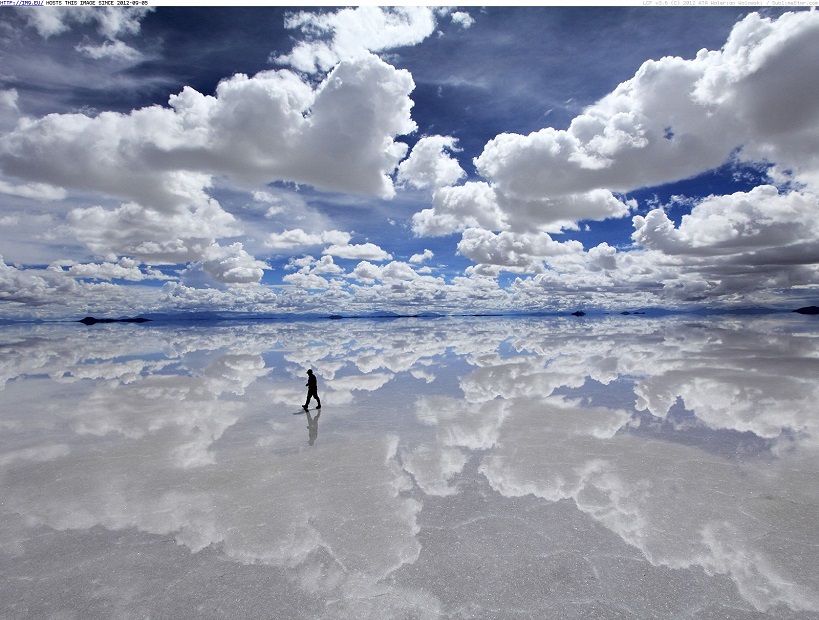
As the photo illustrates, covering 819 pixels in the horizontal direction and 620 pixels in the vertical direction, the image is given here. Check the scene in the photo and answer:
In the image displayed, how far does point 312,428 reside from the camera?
45.1 feet

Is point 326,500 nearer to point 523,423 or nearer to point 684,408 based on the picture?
point 523,423

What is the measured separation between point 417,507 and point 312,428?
6527mm

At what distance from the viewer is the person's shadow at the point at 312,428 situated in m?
12.5

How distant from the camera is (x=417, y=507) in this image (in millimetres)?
8148

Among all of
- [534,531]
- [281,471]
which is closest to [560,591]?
[534,531]

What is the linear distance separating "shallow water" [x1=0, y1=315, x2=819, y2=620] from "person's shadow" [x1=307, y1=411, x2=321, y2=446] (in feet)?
0.41

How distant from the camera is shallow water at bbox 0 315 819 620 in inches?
227

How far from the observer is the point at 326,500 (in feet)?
27.9

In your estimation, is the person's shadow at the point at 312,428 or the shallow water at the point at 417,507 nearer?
the shallow water at the point at 417,507

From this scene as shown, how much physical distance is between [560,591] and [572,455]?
5.41 metres

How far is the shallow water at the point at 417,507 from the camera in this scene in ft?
18.9

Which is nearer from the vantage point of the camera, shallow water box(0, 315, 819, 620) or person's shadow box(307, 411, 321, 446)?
shallow water box(0, 315, 819, 620)

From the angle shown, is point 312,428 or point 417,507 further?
point 312,428

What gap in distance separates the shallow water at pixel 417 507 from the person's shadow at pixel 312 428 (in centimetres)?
12
